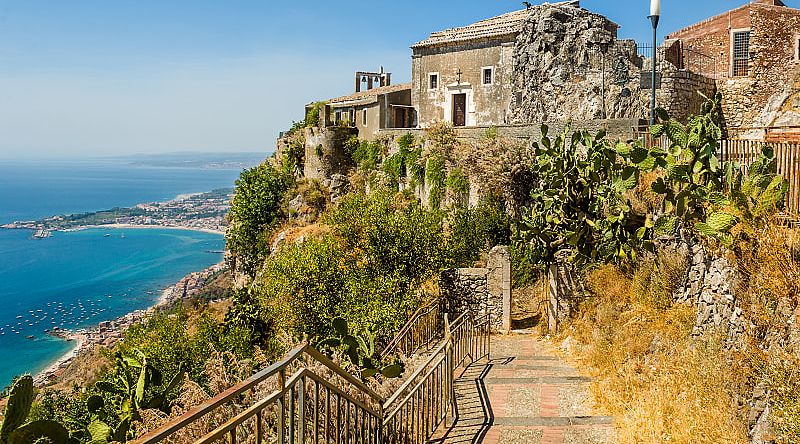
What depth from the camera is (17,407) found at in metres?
4.42

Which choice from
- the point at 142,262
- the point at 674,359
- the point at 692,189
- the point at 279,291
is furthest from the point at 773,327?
the point at 142,262

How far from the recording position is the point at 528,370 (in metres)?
10.9

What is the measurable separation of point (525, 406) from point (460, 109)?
74.0 ft

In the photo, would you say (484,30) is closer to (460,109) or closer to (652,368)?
(460,109)

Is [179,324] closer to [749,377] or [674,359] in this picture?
[674,359]

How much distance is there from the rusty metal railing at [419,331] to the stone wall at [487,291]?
554 mm

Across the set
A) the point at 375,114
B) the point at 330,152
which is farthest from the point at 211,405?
the point at 330,152

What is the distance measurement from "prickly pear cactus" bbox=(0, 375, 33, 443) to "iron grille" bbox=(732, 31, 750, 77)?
24.8 m

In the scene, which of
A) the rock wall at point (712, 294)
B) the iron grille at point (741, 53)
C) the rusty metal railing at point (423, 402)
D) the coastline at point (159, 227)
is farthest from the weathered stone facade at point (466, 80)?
the coastline at point (159, 227)

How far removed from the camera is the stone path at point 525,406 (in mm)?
7746

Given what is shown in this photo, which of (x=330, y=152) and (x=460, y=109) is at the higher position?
(x=460, y=109)

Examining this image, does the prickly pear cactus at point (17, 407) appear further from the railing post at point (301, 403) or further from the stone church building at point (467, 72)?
the stone church building at point (467, 72)

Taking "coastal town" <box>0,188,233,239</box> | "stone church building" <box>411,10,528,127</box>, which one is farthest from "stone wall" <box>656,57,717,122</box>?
"coastal town" <box>0,188,233,239</box>

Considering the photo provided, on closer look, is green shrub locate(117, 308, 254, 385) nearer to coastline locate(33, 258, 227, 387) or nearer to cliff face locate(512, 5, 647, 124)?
cliff face locate(512, 5, 647, 124)
